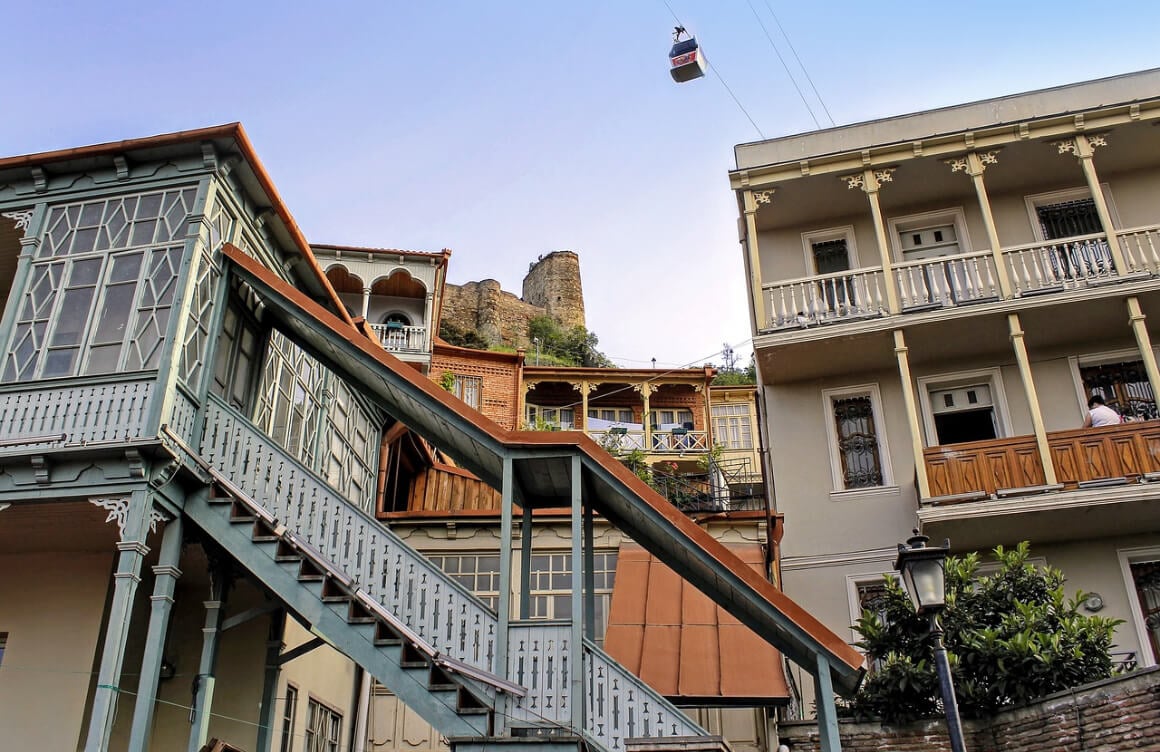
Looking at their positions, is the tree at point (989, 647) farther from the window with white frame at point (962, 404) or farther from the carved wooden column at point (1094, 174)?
the carved wooden column at point (1094, 174)

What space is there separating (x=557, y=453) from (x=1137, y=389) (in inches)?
464

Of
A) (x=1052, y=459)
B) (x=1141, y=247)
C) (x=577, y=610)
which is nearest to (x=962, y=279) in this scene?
(x=1141, y=247)

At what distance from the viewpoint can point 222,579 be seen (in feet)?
35.9

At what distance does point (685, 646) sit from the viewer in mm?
12930

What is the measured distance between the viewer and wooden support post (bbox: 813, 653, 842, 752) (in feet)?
28.1

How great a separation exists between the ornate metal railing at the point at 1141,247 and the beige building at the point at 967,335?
4cm

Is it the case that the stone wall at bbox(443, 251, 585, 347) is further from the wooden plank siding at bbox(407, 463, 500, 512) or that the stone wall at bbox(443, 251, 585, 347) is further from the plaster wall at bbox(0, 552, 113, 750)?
the plaster wall at bbox(0, 552, 113, 750)

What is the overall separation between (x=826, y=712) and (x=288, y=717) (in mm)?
7653

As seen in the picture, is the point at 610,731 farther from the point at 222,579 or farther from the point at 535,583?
the point at 535,583

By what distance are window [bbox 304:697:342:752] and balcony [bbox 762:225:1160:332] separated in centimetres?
981

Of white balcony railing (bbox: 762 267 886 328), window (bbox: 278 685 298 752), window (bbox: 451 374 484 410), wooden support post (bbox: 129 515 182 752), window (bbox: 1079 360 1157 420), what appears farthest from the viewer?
window (bbox: 451 374 484 410)

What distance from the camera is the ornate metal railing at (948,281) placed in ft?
55.3

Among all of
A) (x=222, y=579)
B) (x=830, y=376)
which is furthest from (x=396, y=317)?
(x=222, y=579)

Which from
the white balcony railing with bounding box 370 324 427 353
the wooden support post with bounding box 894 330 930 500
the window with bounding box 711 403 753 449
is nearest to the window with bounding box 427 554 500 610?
the wooden support post with bounding box 894 330 930 500
